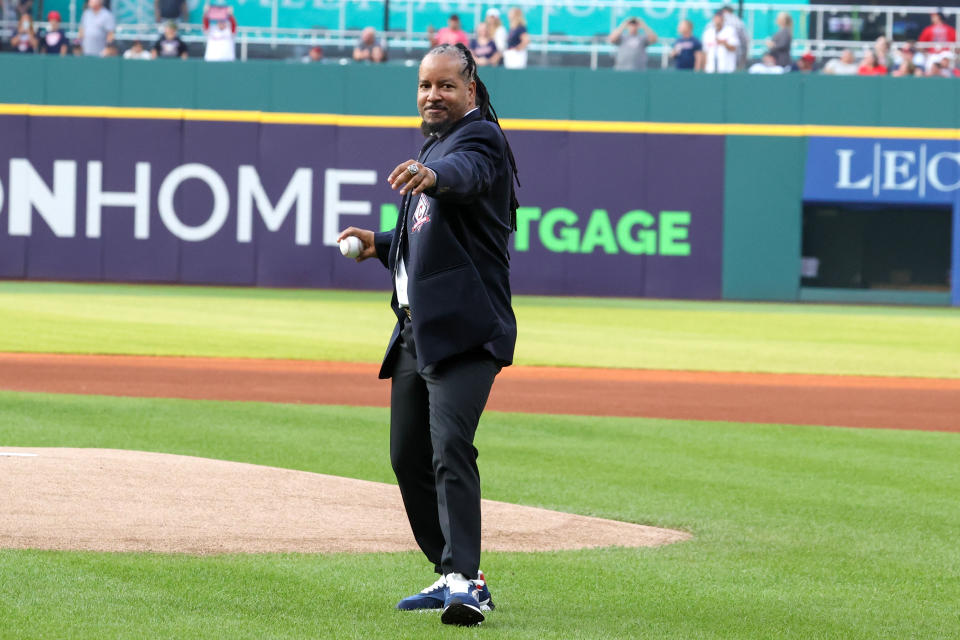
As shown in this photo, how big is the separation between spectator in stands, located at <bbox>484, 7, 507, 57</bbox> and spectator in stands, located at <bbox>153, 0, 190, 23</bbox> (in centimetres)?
581

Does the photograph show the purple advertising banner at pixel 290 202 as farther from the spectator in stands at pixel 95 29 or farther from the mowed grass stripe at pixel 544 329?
the spectator in stands at pixel 95 29

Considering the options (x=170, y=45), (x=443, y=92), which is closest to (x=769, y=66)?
(x=170, y=45)

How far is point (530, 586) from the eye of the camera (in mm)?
5367

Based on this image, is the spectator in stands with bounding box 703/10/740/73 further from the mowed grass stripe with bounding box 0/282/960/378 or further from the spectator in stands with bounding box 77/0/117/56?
the spectator in stands with bounding box 77/0/117/56

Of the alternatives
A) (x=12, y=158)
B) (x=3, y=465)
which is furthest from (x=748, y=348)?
(x=12, y=158)

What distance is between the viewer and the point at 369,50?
89.1 feet

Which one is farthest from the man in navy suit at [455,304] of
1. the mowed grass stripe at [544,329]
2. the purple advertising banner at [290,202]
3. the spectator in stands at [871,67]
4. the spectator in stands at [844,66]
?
the spectator in stands at [871,67]

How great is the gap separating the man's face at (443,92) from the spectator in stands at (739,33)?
22376 millimetres

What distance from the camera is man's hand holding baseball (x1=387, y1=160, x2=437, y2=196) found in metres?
4.23

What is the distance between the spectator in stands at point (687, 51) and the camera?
26.8 metres

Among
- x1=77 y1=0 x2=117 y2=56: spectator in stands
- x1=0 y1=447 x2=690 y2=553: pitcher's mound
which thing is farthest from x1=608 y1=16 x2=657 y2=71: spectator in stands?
x1=0 y1=447 x2=690 y2=553: pitcher's mound

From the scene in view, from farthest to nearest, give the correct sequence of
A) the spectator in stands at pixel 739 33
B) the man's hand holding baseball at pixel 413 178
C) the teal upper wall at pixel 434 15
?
the teal upper wall at pixel 434 15 → the spectator in stands at pixel 739 33 → the man's hand holding baseball at pixel 413 178

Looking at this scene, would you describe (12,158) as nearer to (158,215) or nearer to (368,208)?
(158,215)

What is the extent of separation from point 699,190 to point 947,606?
22176 millimetres
